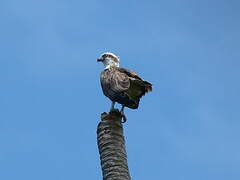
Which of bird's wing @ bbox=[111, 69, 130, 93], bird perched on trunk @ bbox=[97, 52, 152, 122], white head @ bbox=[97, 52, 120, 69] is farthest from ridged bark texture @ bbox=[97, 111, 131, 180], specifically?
white head @ bbox=[97, 52, 120, 69]

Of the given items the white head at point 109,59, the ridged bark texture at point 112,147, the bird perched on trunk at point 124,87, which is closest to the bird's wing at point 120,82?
the bird perched on trunk at point 124,87

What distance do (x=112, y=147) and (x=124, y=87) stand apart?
118 cm

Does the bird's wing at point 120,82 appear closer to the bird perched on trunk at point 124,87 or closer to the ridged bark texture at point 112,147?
the bird perched on trunk at point 124,87

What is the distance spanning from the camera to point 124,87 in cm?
1138

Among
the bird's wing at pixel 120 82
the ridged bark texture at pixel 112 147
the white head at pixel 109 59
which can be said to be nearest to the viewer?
the ridged bark texture at pixel 112 147

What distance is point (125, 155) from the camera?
10.6m

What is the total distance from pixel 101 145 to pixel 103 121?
17.1 inches

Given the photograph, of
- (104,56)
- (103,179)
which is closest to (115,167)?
(103,179)

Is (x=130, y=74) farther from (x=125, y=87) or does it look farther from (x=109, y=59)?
(x=109, y=59)

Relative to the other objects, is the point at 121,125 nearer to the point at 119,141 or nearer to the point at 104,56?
the point at 119,141

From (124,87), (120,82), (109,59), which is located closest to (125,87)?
(124,87)

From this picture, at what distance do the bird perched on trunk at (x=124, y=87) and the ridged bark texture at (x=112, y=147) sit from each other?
35 centimetres

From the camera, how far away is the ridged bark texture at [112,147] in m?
10.3

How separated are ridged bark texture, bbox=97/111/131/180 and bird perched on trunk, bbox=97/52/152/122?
0.35 meters
